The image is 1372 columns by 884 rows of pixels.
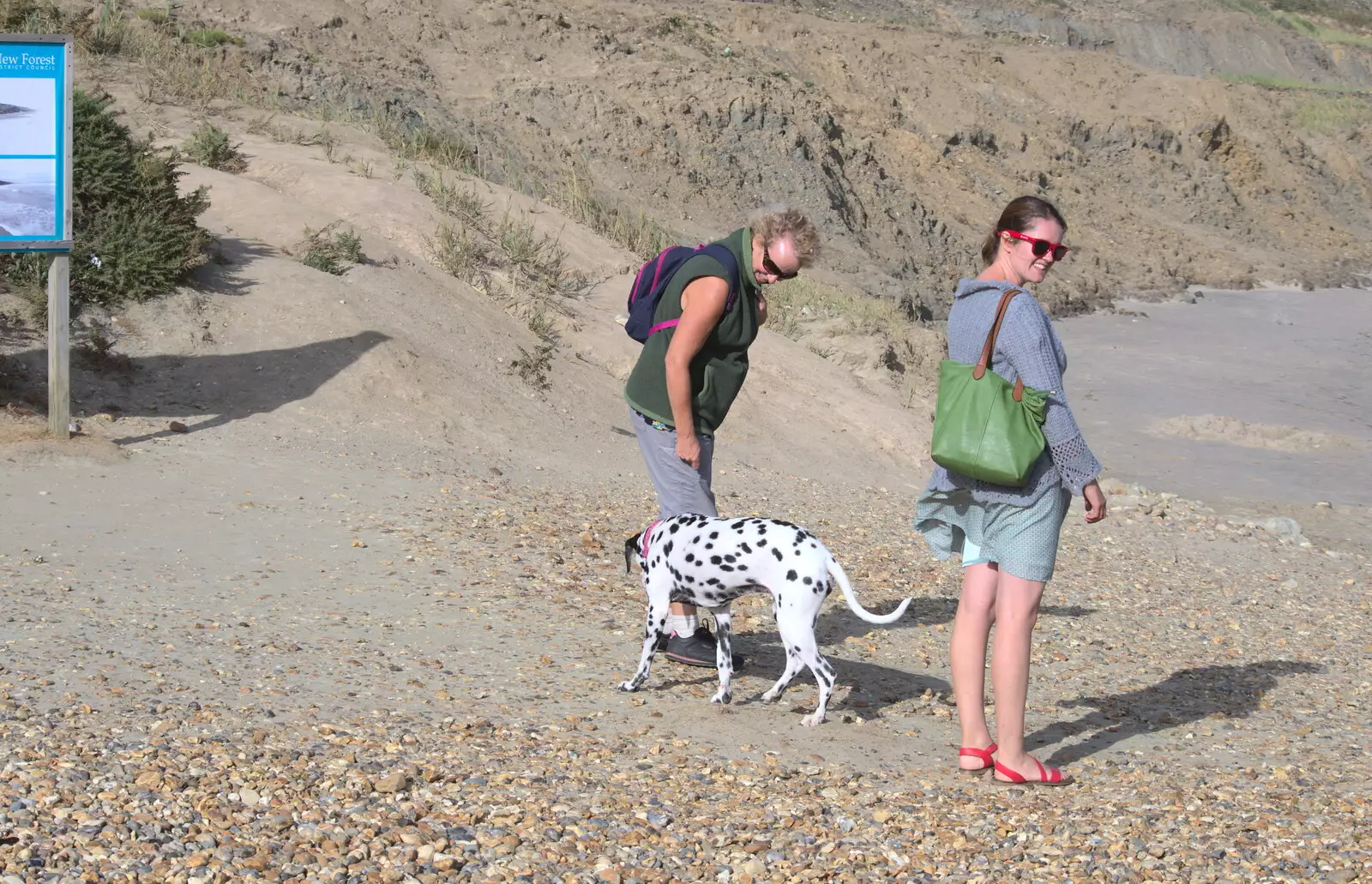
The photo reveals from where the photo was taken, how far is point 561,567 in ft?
25.2

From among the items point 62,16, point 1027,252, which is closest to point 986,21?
point 62,16

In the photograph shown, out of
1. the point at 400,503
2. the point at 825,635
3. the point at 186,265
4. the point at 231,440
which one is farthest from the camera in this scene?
the point at 186,265

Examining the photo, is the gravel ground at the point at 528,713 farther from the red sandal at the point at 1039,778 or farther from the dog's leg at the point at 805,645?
the dog's leg at the point at 805,645

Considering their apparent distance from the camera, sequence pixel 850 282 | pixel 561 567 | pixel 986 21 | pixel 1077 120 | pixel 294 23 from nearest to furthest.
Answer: pixel 561 567, pixel 850 282, pixel 294 23, pixel 1077 120, pixel 986 21

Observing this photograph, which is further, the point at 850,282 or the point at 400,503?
the point at 850,282

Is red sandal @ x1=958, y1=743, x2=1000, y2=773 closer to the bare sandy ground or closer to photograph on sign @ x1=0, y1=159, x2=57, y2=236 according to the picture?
photograph on sign @ x1=0, y1=159, x2=57, y2=236

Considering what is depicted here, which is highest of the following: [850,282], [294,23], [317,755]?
[294,23]

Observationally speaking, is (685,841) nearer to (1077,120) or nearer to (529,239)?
(529,239)

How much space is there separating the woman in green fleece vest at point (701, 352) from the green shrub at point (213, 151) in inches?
377

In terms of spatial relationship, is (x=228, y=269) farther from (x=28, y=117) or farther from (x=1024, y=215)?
(x=1024, y=215)

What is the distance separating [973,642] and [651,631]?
1.32 meters

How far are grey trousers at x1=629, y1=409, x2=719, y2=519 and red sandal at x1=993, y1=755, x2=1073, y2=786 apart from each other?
1.54 m

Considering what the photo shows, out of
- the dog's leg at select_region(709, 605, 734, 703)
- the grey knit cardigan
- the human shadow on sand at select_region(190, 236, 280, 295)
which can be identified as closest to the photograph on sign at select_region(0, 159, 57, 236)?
Result: the human shadow on sand at select_region(190, 236, 280, 295)

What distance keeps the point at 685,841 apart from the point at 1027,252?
2096 mm
